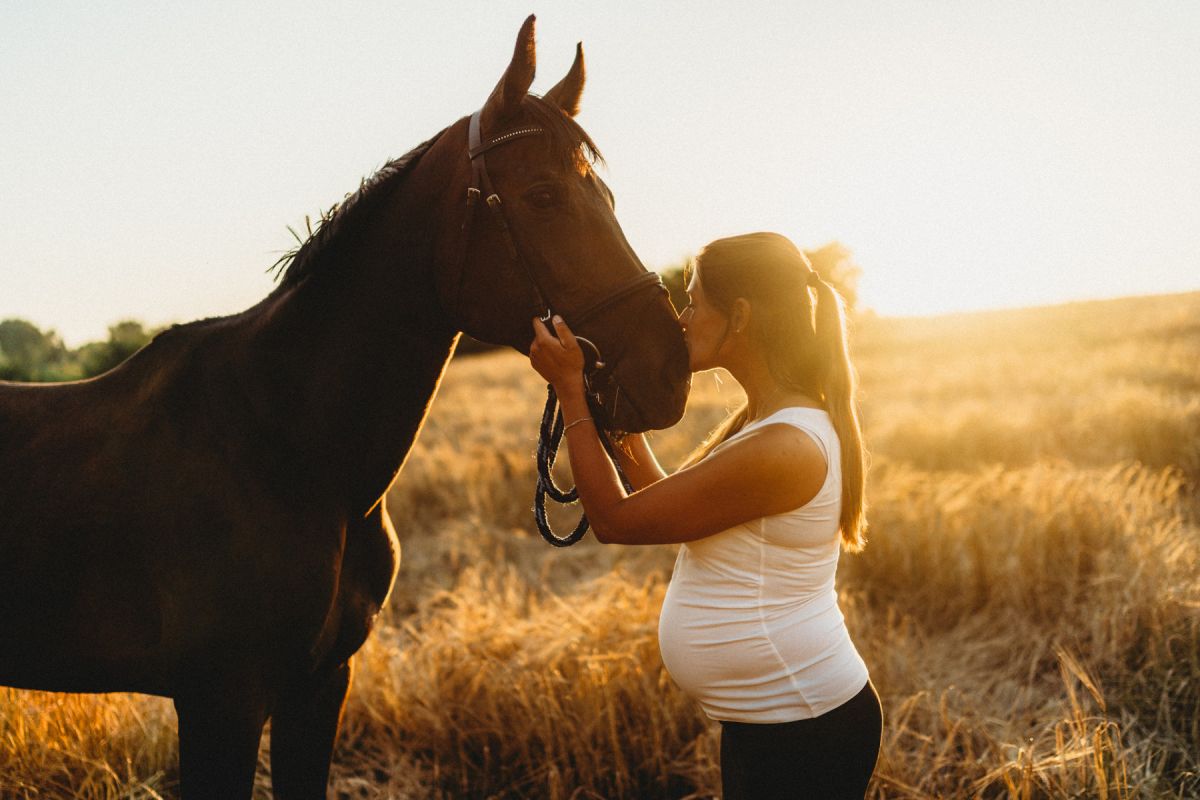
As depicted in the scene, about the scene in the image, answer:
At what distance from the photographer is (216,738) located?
6.04 ft

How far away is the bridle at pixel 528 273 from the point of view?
1815 mm

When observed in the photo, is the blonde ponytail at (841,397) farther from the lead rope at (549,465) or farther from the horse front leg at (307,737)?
the horse front leg at (307,737)

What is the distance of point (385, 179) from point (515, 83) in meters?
0.44

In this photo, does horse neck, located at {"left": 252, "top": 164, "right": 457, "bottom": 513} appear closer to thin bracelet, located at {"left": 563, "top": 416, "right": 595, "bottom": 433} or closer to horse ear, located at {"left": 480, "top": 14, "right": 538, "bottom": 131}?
horse ear, located at {"left": 480, "top": 14, "right": 538, "bottom": 131}

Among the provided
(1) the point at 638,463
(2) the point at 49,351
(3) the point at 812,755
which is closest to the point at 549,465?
(1) the point at 638,463

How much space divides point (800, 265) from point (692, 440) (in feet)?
25.7

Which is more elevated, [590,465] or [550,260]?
[550,260]

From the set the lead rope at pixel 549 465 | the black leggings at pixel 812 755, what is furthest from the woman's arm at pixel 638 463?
the black leggings at pixel 812 755

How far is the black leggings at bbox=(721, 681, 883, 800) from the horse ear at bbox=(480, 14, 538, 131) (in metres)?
1.69

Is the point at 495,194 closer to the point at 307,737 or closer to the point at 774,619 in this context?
the point at 774,619

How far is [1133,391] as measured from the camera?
10.0 meters

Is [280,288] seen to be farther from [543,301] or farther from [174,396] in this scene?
[543,301]

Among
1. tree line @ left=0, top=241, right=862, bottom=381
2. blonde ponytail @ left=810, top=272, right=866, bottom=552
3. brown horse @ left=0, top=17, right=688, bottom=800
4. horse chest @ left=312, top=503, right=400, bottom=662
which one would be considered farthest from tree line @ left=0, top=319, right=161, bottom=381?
blonde ponytail @ left=810, top=272, right=866, bottom=552

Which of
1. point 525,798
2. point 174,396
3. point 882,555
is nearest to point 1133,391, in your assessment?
point 882,555
